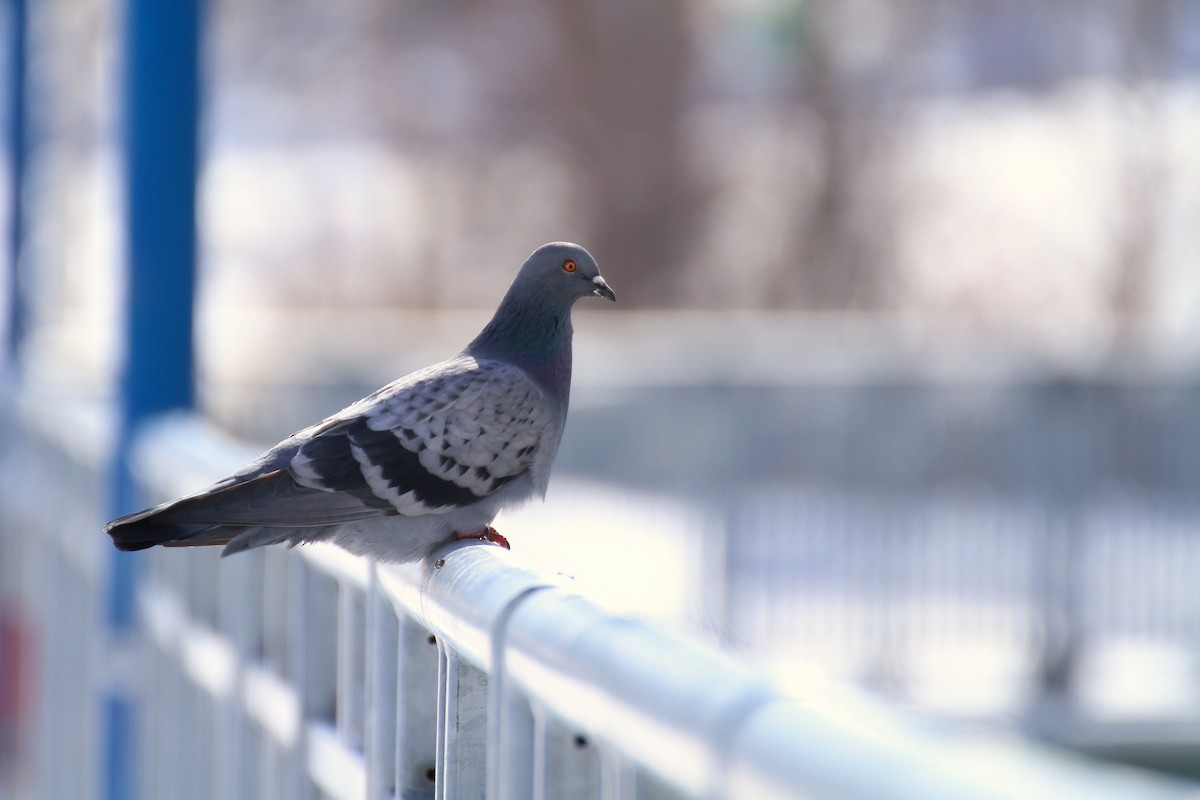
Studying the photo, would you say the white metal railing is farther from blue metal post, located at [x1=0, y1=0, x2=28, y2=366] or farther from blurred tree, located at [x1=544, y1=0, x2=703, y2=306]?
blurred tree, located at [x1=544, y1=0, x2=703, y2=306]

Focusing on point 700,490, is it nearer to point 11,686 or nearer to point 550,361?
point 11,686

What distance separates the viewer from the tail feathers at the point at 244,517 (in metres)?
2.37

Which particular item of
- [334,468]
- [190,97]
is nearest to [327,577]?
[334,468]

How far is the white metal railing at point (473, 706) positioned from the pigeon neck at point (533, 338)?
56cm

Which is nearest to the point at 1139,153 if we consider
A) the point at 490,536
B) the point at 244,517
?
the point at 490,536

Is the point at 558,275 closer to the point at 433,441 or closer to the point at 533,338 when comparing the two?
the point at 533,338

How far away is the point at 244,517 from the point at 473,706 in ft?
2.69

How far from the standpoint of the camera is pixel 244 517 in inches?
97.0

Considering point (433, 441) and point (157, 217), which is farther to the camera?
point (157, 217)

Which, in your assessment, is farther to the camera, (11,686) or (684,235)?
(684,235)

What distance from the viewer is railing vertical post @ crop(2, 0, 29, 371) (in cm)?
821

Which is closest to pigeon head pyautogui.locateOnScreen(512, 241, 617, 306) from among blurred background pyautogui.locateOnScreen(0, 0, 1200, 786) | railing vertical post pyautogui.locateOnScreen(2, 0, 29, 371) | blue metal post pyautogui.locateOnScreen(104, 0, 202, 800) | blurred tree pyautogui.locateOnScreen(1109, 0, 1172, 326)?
blurred background pyautogui.locateOnScreen(0, 0, 1200, 786)

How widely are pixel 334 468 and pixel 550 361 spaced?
547 mm

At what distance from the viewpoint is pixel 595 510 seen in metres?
8.76
